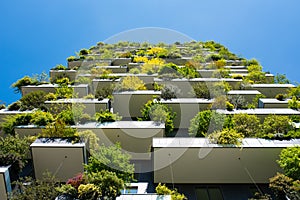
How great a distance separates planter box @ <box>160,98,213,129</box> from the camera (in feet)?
44.8

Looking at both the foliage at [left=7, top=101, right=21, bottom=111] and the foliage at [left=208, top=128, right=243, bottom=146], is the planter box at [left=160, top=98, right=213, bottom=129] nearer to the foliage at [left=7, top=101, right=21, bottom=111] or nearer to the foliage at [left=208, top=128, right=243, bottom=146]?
Answer: the foliage at [left=208, top=128, right=243, bottom=146]

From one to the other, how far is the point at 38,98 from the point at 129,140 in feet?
22.0

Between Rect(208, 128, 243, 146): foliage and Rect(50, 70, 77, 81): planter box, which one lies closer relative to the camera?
Rect(208, 128, 243, 146): foliage

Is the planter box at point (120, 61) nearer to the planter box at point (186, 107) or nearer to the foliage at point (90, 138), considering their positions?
the planter box at point (186, 107)

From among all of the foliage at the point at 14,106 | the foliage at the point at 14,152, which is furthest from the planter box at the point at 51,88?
the foliage at the point at 14,152

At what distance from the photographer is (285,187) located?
7.87 meters

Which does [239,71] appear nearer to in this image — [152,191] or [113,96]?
[113,96]

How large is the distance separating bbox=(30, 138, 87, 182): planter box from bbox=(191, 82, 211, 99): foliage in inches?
295

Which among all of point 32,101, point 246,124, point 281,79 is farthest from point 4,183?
point 281,79

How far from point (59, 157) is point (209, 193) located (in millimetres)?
5655

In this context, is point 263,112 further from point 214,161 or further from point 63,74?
point 63,74

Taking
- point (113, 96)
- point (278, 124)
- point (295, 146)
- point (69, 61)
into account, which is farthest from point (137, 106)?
point (69, 61)

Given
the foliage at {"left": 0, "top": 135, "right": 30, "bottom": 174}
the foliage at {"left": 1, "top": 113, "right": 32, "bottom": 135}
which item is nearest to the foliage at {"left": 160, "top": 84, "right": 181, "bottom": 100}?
the foliage at {"left": 1, "top": 113, "right": 32, "bottom": 135}

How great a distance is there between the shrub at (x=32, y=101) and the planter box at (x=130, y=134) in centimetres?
434
